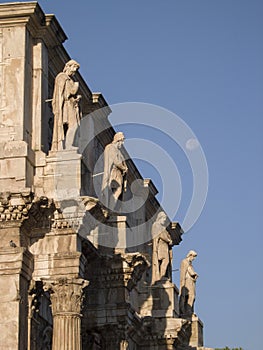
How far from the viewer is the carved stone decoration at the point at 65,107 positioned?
119ft

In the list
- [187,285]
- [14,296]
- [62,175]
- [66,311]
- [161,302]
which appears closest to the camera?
[14,296]

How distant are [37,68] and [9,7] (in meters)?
2.12

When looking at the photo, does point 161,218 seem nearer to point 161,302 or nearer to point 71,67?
point 161,302

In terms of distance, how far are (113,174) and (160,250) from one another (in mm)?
10615

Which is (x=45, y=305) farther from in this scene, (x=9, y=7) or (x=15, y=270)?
(x=9, y=7)

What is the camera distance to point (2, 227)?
34.1 m

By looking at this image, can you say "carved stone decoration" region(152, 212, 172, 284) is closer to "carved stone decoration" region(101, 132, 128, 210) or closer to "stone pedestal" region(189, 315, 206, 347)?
"stone pedestal" region(189, 315, 206, 347)

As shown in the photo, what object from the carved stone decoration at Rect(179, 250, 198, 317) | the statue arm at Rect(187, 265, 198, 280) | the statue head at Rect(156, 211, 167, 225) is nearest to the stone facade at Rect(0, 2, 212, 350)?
the statue head at Rect(156, 211, 167, 225)

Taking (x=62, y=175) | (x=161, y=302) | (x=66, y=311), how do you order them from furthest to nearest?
(x=161, y=302) < (x=62, y=175) < (x=66, y=311)

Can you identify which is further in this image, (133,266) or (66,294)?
(133,266)

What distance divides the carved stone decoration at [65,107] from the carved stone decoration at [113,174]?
3.79m

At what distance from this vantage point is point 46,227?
34906mm

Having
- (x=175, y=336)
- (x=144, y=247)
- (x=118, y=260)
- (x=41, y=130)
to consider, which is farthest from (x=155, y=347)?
(x=41, y=130)

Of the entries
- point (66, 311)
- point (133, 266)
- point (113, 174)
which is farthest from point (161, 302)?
point (66, 311)
